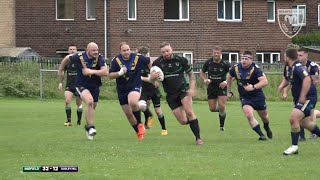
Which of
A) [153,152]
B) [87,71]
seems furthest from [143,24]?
[153,152]

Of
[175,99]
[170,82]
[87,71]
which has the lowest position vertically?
[175,99]

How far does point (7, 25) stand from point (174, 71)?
108 ft

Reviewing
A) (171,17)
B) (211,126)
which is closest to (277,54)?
(171,17)

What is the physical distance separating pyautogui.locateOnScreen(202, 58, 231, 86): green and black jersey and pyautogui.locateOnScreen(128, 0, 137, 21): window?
26632 millimetres

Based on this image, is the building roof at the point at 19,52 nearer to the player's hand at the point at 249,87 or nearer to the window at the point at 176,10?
the window at the point at 176,10

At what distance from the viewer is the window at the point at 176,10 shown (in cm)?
4984

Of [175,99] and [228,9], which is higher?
[228,9]

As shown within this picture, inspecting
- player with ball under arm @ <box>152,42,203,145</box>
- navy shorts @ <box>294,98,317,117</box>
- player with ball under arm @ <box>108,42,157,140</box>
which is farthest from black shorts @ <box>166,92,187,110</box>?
navy shorts @ <box>294,98,317,117</box>

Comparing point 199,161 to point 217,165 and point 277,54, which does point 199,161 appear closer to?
point 217,165

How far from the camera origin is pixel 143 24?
162 ft

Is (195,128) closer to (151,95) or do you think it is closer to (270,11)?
(151,95)

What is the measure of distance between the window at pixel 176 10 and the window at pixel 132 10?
1895 millimetres

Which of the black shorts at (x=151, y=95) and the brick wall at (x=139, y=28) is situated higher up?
the brick wall at (x=139, y=28)

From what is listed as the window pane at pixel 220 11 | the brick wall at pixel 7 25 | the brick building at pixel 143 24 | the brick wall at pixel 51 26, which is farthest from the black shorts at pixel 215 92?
the brick wall at pixel 7 25
